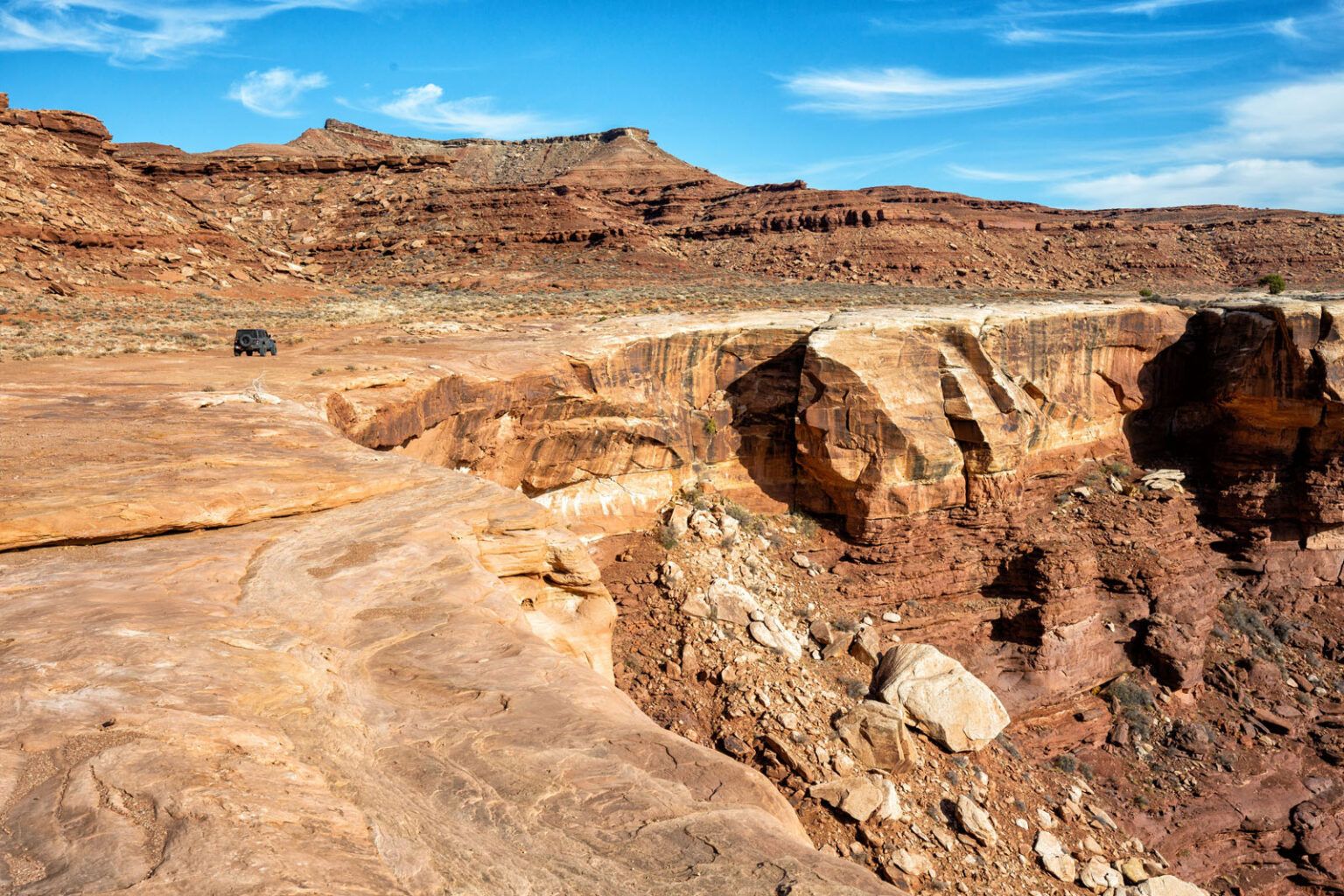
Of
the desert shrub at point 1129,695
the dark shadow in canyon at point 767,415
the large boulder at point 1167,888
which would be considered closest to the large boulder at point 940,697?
the large boulder at point 1167,888

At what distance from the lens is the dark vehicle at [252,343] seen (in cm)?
1956

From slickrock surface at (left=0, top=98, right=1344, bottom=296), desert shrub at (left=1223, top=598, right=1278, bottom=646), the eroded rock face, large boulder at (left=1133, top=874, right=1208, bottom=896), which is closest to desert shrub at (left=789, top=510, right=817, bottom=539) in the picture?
the eroded rock face

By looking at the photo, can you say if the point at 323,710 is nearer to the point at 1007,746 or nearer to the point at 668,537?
the point at 668,537

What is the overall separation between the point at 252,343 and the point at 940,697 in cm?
1823

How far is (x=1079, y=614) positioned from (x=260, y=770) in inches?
804

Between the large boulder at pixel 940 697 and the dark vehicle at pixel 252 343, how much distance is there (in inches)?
667

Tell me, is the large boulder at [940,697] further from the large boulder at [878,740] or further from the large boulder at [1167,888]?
the large boulder at [1167,888]

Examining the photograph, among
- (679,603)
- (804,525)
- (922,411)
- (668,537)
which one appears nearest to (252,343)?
(668,537)

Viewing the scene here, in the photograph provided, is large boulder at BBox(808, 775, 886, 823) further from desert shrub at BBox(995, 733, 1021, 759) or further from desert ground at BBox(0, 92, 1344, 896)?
desert shrub at BBox(995, 733, 1021, 759)

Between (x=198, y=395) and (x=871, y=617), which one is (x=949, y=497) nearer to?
(x=871, y=617)

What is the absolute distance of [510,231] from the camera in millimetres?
52375

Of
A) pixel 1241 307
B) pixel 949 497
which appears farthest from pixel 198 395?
pixel 1241 307

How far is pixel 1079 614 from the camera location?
2016 centimetres

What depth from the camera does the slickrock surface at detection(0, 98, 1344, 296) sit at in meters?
38.2
